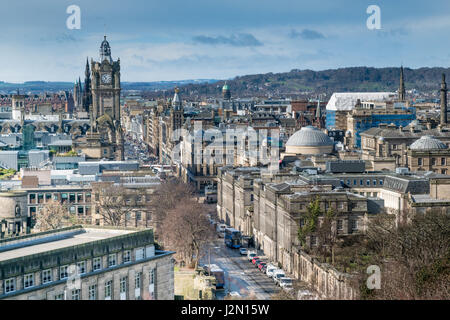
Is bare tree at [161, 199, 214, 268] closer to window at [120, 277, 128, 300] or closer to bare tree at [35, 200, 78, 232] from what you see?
bare tree at [35, 200, 78, 232]

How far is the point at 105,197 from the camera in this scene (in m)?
79.5

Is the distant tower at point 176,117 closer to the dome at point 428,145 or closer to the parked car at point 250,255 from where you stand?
the dome at point 428,145

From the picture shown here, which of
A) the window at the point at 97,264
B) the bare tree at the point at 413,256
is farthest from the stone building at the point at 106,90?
the window at the point at 97,264

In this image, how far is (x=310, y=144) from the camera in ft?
348

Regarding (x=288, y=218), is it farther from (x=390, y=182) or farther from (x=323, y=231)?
(x=390, y=182)

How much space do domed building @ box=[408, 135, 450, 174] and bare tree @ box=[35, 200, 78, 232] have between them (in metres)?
38.1

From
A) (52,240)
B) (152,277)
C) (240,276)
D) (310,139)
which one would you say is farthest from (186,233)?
(310,139)

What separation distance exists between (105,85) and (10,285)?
104556mm

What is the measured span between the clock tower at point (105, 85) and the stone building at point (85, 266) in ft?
307

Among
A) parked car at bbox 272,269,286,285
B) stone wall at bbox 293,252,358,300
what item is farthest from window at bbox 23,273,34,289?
parked car at bbox 272,269,286,285

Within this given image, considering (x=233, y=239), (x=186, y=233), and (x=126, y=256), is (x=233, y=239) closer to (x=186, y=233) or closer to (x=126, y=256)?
(x=186, y=233)

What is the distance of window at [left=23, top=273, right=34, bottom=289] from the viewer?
41156 millimetres

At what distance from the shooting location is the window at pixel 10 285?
40469 mm
